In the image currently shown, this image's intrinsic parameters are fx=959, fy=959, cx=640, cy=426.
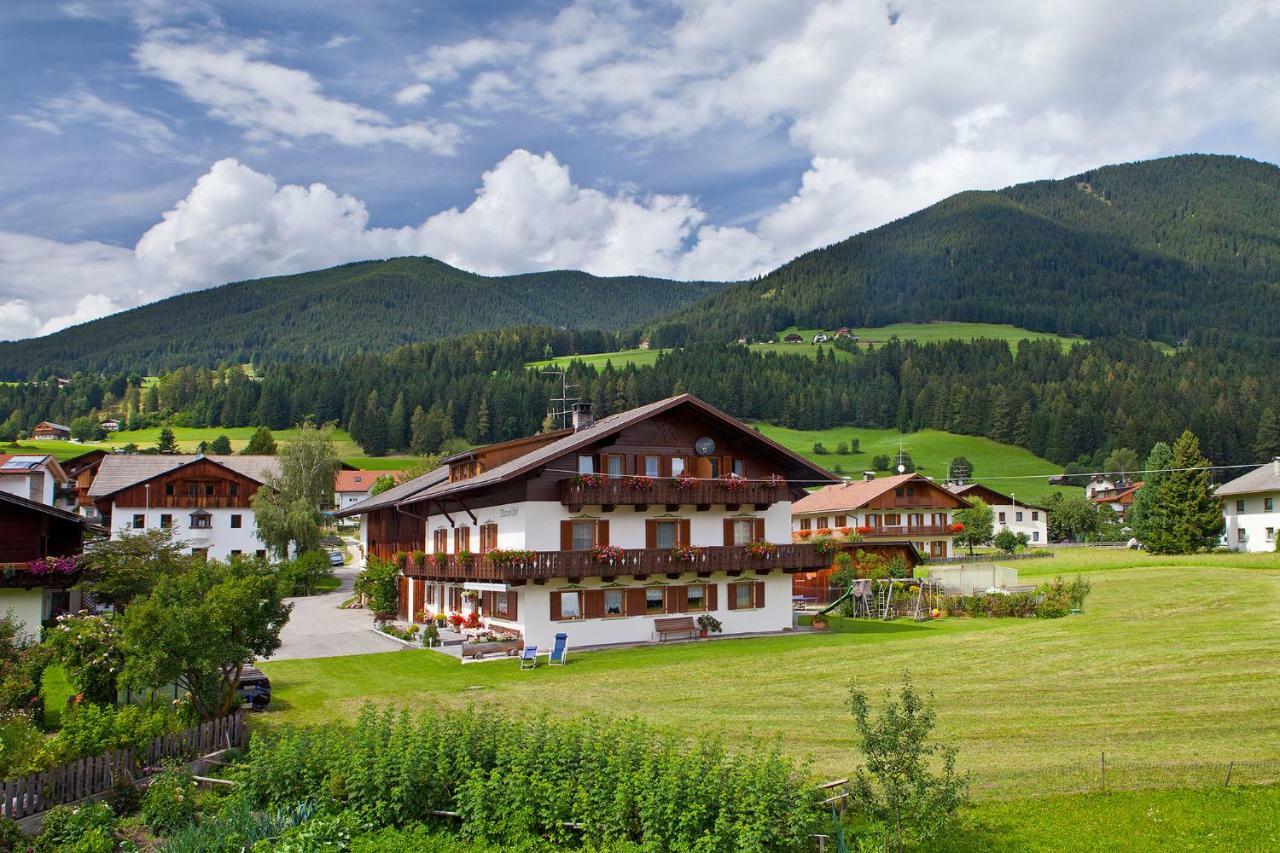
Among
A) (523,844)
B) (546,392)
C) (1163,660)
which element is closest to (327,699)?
(523,844)

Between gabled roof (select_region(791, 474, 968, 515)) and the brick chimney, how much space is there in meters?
30.6

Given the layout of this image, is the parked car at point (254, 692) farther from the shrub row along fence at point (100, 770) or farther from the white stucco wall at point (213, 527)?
the white stucco wall at point (213, 527)

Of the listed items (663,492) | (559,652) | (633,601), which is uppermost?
(663,492)

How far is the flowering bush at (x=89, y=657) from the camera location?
21.5m

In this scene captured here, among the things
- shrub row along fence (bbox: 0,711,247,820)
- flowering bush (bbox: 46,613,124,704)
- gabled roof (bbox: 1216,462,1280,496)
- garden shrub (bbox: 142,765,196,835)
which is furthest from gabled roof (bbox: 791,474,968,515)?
garden shrub (bbox: 142,765,196,835)

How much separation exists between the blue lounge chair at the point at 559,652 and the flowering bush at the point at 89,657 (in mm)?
15828

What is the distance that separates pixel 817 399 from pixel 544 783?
16457 centimetres

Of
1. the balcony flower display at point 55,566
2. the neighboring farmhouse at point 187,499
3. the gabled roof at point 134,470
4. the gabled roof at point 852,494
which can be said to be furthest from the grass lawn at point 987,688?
the gabled roof at point 134,470

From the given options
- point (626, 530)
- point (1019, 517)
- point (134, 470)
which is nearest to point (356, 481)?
point (134, 470)

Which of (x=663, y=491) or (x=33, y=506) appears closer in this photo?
(x=33, y=506)

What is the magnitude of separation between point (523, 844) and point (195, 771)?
27.2 feet

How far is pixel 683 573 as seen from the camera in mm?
40719

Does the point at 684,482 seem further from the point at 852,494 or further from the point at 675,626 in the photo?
the point at 852,494

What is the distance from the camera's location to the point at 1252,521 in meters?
81.6
